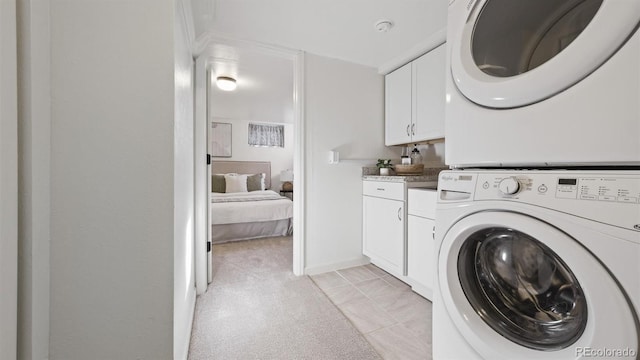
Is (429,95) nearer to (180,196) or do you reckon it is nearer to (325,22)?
(325,22)

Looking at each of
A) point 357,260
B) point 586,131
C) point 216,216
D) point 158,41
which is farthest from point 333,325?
point 216,216

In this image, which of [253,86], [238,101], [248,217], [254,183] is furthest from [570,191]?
[254,183]

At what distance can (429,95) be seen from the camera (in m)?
2.12

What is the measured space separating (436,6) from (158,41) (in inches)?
65.2

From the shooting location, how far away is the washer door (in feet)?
1.88

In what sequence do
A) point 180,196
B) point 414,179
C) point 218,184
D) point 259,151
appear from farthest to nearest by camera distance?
point 259,151 < point 218,184 < point 414,179 < point 180,196

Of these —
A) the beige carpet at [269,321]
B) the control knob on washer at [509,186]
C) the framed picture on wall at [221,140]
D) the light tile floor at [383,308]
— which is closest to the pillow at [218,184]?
the framed picture on wall at [221,140]

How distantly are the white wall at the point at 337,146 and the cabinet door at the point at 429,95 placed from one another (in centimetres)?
44

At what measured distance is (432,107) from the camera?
2.09m

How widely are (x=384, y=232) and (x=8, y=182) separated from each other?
2.14m

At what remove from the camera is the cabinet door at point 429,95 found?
201 centimetres

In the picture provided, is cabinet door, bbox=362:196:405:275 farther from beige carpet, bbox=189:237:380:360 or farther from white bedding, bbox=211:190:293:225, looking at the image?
white bedding, bbox=211:190:293:225

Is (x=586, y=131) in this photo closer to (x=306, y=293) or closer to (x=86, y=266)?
(x=86, y=266)

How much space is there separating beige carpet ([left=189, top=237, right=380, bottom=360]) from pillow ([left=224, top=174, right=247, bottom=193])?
245 cm
